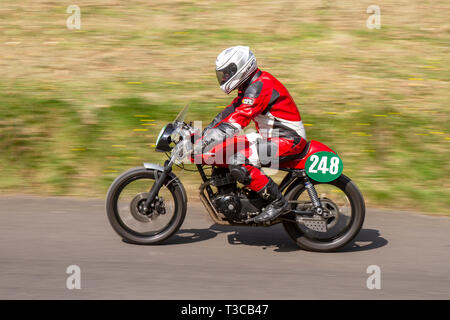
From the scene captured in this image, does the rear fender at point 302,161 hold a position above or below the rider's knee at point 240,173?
above

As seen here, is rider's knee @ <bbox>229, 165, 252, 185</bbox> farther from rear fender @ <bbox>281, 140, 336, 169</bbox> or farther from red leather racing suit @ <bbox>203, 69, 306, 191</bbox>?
rear fender @ <bbox>281, 140, 336, 169</bbox>

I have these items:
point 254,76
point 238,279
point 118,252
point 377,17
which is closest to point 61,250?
point 118,252

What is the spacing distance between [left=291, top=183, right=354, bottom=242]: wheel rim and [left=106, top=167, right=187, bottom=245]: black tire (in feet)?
3.73

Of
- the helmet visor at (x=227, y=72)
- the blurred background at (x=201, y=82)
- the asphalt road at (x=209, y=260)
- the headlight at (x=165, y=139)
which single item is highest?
the blurred background at (x=201, y=82)

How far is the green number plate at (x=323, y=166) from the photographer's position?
6.16m

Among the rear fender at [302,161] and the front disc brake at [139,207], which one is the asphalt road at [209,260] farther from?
the rear fender at [302,161]

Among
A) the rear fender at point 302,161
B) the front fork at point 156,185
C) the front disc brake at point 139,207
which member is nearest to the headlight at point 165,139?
the front fork at point 156,185

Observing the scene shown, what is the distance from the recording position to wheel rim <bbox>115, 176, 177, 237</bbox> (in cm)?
625

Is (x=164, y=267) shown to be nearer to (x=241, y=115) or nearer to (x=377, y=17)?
(x=241, y=115)

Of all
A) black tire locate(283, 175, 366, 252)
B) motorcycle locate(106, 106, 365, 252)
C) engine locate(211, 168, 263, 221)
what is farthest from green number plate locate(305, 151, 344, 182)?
engine locate(211, 168, 263, 221)

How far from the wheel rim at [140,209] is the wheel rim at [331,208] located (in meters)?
1.25

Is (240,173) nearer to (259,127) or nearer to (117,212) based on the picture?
(259,127)

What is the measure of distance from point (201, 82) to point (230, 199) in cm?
466

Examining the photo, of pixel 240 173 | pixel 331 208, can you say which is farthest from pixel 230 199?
pixel 331 208
